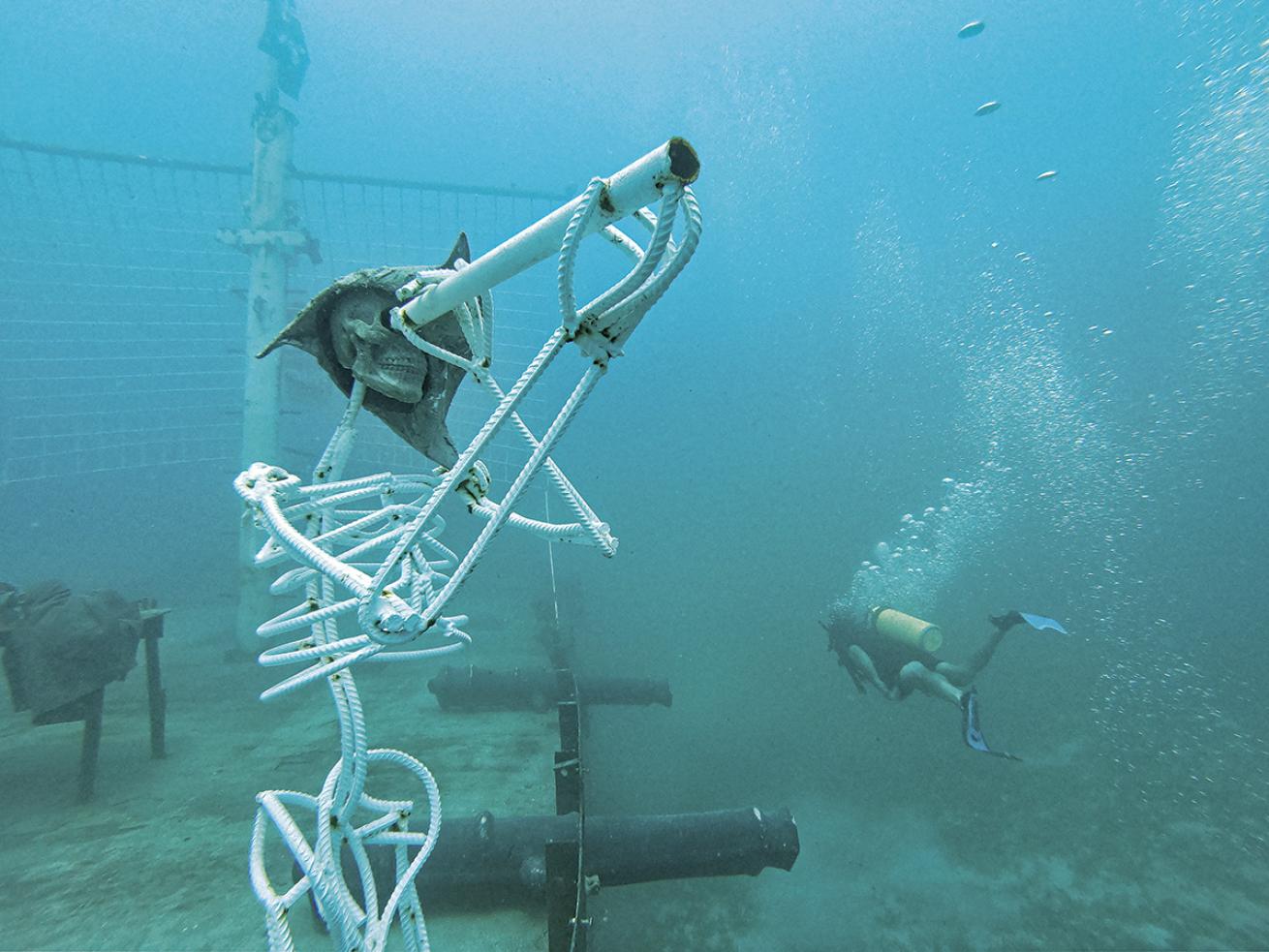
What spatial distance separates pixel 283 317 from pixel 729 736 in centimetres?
1458

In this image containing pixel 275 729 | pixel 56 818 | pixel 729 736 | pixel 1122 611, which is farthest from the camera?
pixel 1122 611

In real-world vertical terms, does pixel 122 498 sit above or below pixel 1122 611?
above

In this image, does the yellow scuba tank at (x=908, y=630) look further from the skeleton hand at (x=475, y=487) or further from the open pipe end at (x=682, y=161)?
the open pipe end at (x=682, y=161)

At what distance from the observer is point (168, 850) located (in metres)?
5.74

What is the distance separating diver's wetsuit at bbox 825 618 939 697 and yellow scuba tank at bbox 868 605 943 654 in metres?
0.10

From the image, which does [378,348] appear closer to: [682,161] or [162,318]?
[682,161]

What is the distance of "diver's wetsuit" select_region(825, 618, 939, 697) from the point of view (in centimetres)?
1002

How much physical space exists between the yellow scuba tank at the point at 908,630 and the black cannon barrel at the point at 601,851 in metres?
5.37

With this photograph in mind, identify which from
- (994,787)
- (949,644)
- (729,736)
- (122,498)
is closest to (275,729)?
(729,736)

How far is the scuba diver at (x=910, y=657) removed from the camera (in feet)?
30.8

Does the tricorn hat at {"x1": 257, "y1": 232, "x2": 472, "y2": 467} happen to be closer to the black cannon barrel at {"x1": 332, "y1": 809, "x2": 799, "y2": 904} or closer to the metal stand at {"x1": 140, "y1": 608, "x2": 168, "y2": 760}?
the black cannon barrel at {"x1": 332, "y1": 809, "x2": 799, "y2": 904}

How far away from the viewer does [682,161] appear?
54.7 inches

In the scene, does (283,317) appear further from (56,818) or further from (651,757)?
(651,757)

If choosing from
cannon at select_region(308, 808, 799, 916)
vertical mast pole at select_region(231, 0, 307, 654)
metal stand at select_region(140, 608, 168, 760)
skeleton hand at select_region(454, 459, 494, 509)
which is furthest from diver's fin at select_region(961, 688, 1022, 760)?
vertical mast pole at select_region(231, 0, 307, 654)
